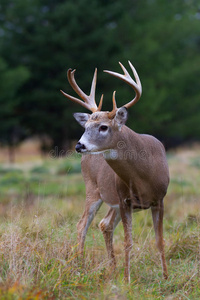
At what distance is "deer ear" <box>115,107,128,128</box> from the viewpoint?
5258mm

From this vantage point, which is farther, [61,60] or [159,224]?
[61,60]

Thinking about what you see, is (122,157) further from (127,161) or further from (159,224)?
(159,224)

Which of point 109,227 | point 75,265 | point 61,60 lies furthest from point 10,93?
point 75,265

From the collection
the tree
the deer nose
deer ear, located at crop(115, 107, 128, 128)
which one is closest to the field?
the deer nose

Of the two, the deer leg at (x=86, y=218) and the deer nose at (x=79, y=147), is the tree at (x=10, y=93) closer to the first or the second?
the deer leg at (x=86, y=218)

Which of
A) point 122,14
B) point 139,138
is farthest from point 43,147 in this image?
point 139,138

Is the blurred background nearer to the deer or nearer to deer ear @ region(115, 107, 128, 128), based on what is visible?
the deer

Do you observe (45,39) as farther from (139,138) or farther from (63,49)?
(139,138)

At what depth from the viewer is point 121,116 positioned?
5.33 metres

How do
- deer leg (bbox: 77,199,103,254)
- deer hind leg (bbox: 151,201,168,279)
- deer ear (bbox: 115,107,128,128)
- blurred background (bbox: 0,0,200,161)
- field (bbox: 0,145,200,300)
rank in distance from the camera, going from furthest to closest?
blurred background (bbox: 0,0,200,161)
deer leg (bbox: 77,199,103,254)
deer hind leg (bbox: 151,201,168,279)
deer ear (bbox: 115,107,128,128)
field (bbox: 0,145,200,300)

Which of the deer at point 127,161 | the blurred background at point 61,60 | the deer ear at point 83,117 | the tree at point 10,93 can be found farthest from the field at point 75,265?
the blurred background at point 61,60

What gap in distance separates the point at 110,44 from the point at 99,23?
3.72 feet

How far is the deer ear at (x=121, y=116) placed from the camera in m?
5.26

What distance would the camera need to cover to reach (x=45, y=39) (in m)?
22.7
